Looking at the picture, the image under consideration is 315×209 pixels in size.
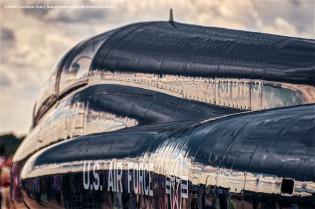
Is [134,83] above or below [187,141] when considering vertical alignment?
above

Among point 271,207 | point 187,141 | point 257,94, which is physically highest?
point 257,94

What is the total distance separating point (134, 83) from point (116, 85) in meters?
0.49

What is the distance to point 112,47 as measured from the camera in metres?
20.6

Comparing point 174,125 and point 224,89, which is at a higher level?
point 224,89

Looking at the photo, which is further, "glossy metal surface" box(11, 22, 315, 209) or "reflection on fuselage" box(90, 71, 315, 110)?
"reflection on fuselage" box(90, 71, 315, 110)

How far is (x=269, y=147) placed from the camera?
431 inches

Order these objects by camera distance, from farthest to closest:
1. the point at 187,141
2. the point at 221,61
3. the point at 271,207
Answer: the point at 221,61, the point at 187,141, the point at 271,207

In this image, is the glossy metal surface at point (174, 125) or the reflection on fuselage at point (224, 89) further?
the reflection on fuselage at point (224, 89)

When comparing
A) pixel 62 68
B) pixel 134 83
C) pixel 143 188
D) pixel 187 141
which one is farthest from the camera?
pixel 62 68

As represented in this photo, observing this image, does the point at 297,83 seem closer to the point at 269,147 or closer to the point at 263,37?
the point at 263,37

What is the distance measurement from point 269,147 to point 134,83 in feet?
28.9

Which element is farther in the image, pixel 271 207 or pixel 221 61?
pixel 221 61

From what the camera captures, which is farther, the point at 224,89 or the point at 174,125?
the point at 224,89

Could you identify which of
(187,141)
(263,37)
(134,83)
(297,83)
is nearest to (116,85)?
(134,83)
